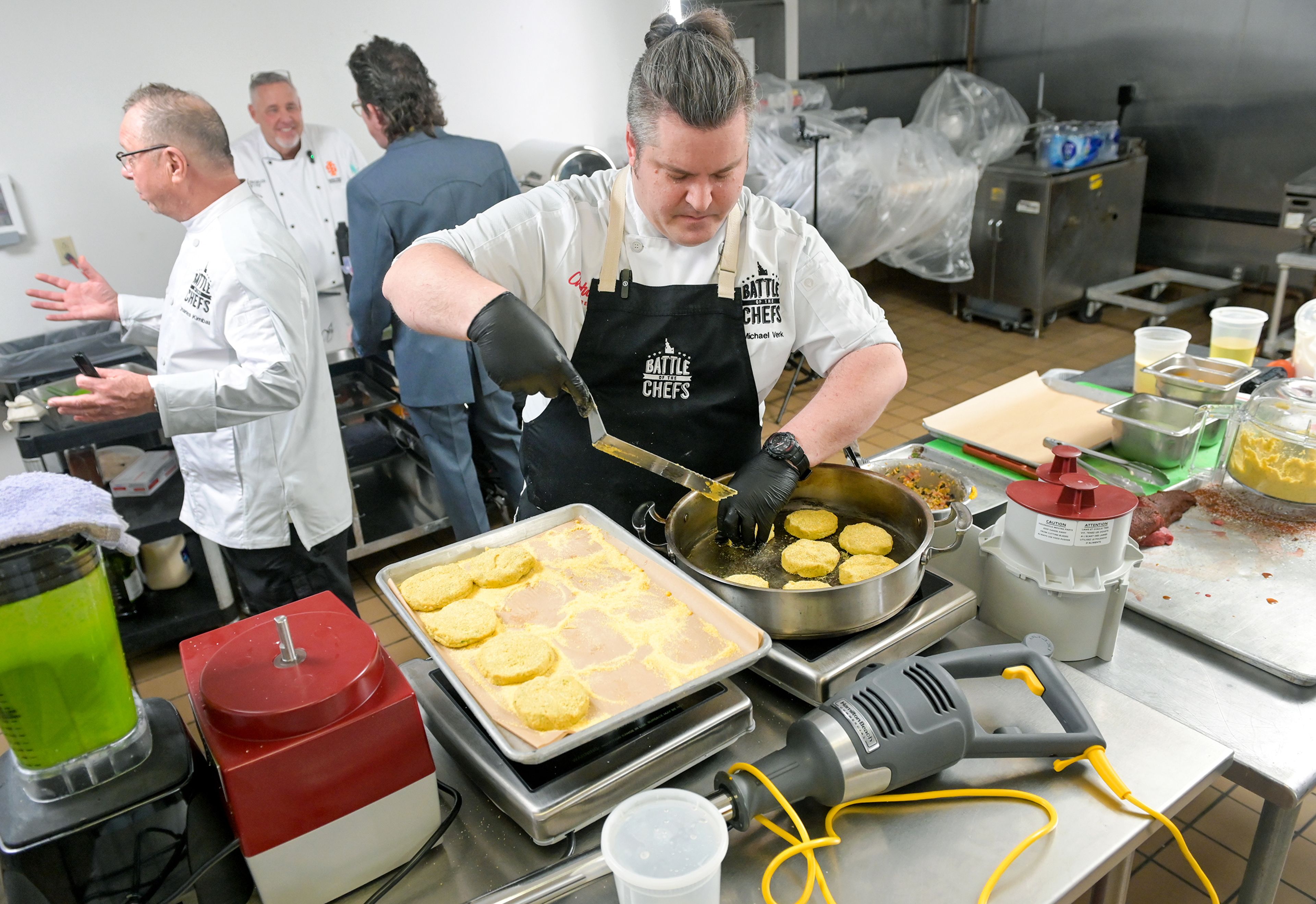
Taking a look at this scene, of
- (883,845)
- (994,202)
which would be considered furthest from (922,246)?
(883,845)

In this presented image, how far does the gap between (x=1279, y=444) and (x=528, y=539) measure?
1517mm

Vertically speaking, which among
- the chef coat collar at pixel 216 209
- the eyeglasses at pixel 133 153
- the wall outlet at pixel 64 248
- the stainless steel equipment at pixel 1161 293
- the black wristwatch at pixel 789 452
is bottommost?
the stainless steel equipment at pixel 1161 293

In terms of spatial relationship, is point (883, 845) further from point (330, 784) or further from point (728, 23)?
point (728, 23)

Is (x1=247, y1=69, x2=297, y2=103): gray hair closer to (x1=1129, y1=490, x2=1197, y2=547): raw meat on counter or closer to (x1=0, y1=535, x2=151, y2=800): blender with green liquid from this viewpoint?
(x1=0, y1=535, x2=151, y2=800): blender with green liquid

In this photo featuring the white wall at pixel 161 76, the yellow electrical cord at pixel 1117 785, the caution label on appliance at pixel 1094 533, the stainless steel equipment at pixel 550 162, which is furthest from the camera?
the stainless steel equipment at pixel 550 162

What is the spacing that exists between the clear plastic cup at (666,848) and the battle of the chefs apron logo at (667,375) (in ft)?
3.06

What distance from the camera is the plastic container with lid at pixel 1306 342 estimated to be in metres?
2.21

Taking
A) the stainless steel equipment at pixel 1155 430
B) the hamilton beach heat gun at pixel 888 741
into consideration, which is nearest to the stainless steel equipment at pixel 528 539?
the hamilton beach heat gun at pixel 888 741

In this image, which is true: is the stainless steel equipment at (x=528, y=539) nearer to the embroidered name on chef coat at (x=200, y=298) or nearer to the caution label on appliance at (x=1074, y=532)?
the caution label on appliance at (x=1074, y=532)

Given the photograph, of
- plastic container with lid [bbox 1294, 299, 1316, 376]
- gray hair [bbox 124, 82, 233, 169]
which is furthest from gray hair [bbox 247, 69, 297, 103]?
plastic container with lid [bbox 1294, 299, 1316, 376]

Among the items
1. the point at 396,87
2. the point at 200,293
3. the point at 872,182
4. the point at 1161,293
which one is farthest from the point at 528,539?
the point at 1161,293

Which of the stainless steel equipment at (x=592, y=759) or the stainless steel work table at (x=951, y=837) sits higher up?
the stainless steel equipment at (x=592, y=759)

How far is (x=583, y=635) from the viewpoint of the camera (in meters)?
1.20

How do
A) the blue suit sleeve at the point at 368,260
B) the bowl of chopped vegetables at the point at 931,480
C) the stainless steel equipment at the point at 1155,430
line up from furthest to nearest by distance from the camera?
1. the blue suit sleeve at the point at 368,260
2. the stainless steel equipment at the point at 1155,430
3. the bowl of chopped vegetables at the point at 931,480
